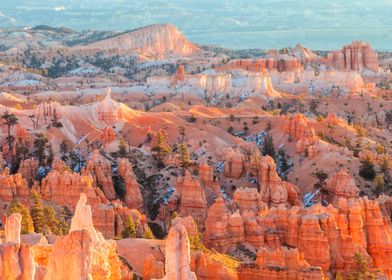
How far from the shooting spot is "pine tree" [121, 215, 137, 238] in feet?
147

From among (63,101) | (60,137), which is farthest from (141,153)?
(63,101)

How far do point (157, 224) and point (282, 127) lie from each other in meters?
22.7

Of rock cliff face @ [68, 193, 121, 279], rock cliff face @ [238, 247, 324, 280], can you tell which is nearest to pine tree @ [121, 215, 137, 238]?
rock cliff face @ [238, 247, 324, 280]

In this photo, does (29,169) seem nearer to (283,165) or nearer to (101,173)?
(101,173)

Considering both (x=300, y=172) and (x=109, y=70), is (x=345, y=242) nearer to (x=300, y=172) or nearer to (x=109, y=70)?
(x=300, y=172)

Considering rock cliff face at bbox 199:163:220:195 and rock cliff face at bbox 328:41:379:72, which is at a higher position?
rock cliff face at bbox 199:163:220:195

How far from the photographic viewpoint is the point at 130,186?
6291 cm

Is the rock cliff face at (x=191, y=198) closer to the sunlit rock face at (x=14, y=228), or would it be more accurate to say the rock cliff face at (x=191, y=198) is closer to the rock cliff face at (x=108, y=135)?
the rock cliff face at (x=108, y=135)

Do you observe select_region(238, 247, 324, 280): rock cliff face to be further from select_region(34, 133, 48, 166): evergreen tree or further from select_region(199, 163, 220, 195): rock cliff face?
select_region(34, 133, 48, 166): evergreen tree

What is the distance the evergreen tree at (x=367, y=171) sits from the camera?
64812mm

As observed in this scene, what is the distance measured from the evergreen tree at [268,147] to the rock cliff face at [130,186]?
1168 cm

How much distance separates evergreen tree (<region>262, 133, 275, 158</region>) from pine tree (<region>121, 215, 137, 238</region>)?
26.9 meters

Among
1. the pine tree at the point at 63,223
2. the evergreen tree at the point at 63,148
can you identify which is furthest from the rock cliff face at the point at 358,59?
the pine tree at the point at 63,223

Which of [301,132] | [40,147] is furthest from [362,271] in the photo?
[40,147]
